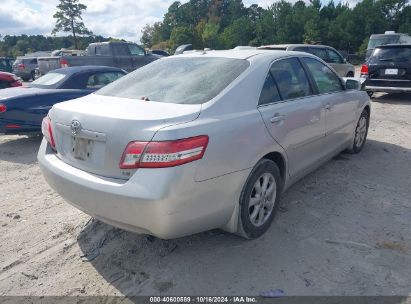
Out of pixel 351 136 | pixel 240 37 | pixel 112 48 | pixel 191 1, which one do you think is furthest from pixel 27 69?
pixel 191 1

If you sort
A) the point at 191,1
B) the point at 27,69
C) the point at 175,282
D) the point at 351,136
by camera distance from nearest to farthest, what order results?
the point at 175,282, the point at 351,136, the point at 27,69, the point at 191,1

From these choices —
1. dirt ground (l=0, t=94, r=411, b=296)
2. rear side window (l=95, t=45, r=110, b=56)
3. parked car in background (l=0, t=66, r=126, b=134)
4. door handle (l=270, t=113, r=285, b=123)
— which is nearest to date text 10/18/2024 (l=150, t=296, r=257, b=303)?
dirt ground (l=0, t=94, r=411, b=296)

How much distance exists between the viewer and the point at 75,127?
113 inches

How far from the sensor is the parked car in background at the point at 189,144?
2.53m

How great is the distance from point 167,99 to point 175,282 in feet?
4.69

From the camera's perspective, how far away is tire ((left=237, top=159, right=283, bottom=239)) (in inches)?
122

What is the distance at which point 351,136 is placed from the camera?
5.32 meters

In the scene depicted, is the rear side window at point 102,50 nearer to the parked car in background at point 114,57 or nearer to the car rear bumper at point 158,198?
the parked car in background at point 114,57

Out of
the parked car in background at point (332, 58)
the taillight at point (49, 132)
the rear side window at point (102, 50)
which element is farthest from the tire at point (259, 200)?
the rear side window at point (102, 50)

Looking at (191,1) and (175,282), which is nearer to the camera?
(175,282)

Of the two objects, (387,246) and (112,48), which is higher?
(112,48)

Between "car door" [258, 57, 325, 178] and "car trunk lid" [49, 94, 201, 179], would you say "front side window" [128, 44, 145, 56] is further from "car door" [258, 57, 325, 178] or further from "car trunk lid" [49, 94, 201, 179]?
"car trunk lid" [49, 94, 201, 179]

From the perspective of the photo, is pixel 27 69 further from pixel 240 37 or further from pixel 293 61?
pixel 240 37

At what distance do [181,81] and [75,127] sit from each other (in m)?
0.98
